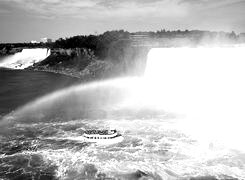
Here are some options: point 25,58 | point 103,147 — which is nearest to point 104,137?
point 103,147

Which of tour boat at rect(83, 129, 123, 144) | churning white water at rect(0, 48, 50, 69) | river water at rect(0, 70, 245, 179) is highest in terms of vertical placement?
churning white water at rect(0, 48, 50, 69)

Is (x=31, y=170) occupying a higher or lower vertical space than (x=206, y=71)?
lower

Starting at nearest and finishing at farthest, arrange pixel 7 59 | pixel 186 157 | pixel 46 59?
pixel 186 157, pixel 46 59, pixel 7 59

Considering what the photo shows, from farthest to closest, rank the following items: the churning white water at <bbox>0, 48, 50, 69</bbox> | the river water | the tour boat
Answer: the churning white water at <bbox>0, 48, 50, 69</bbox> → the tour boat → the river water

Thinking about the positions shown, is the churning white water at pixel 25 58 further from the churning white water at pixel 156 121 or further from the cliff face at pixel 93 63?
the churning white water at pixel 156 121

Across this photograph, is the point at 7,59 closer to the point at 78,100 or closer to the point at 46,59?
the point at 46,59

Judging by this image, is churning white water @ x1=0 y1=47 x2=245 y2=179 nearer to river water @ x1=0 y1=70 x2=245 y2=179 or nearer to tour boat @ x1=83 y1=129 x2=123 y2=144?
river water @ x1=0 y1=70 x2=245 y2=179

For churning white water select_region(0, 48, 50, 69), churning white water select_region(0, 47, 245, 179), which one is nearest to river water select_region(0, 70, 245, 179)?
churning white water select_region(0, 47, 245, 179)

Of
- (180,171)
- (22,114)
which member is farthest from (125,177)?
A: (22,114)
